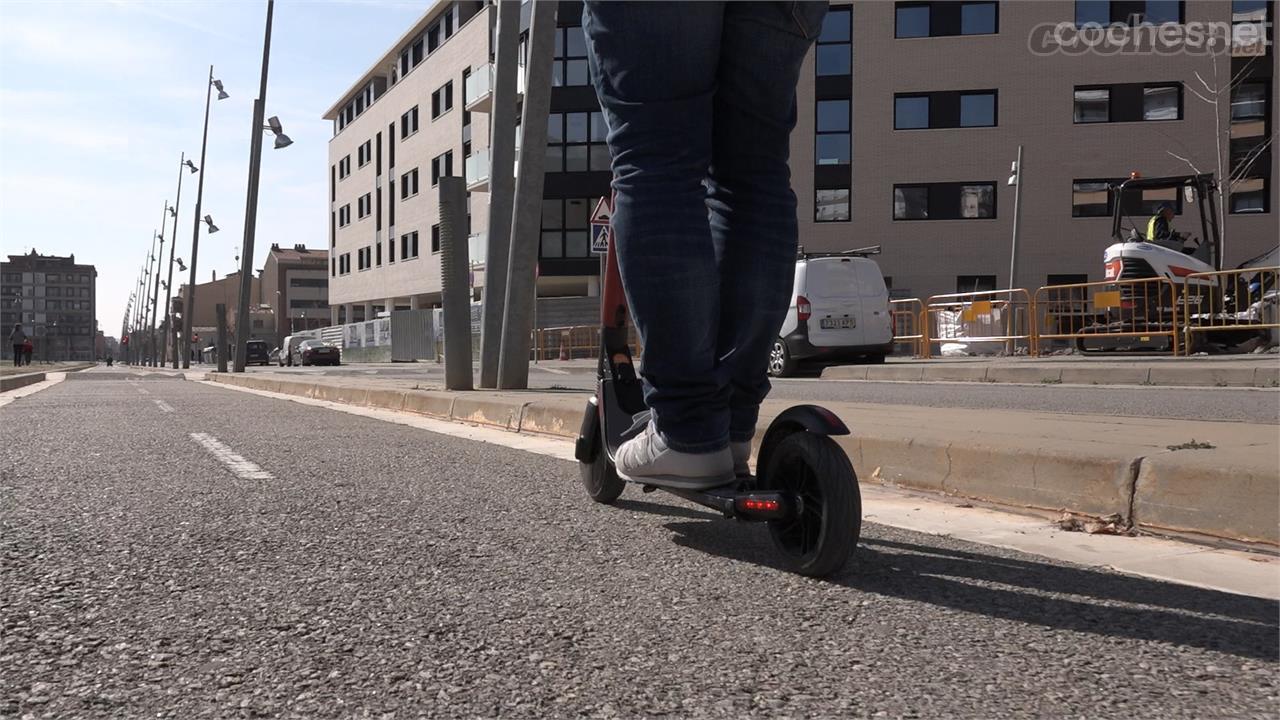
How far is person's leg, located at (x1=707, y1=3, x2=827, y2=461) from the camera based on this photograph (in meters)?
2.57

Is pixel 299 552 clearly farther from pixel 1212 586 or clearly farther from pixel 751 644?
pixel 1212 586

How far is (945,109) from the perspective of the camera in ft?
110

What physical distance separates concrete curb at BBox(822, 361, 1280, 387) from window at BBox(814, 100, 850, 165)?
2036cm

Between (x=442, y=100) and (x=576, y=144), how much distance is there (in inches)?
416

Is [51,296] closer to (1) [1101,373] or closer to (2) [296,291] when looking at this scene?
(2) [296,291]

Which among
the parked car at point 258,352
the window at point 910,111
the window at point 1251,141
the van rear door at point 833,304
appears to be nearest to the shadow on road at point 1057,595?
the van rear door at point 833,304

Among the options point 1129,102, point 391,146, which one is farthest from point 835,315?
point 391,146

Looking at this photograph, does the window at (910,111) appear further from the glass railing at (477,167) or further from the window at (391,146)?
the window at (391,146)

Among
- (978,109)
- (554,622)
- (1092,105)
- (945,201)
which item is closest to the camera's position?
(554,622)

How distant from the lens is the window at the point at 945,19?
109ft

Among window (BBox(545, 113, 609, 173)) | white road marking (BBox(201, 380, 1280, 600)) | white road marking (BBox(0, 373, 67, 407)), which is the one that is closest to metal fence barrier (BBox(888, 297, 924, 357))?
white road marking (BBox(0, 373, 67, 407))

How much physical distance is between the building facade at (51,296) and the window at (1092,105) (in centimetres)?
18706

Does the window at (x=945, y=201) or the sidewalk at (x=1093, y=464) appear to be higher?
the window at (x=945, y=201)

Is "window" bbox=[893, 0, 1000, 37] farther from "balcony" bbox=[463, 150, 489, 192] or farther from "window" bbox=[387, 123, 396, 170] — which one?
"window" bbox=[387, 123, 396, 170]
